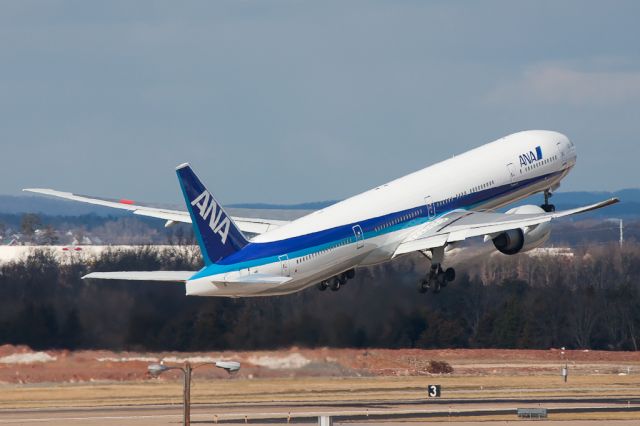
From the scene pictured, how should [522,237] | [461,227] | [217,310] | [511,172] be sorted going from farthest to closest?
[217,310] < [511,172] < [522,237] < [461,227]

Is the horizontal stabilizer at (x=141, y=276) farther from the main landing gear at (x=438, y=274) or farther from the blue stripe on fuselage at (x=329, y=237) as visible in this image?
the main landing gear at (x=438, y=274)

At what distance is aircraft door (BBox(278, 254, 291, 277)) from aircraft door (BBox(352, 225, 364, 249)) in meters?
4.48

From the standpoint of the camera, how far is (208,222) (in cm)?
6178

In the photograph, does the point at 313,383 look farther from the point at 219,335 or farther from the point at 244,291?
the point at 244,291

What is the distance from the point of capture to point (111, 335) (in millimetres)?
72375

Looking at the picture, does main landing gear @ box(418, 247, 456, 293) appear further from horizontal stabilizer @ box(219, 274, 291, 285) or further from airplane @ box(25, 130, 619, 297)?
horizontal stabilizer @ box(219, 274, 291, 285)

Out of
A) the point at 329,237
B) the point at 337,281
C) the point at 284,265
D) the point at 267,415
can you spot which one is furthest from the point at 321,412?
the point at 337,281

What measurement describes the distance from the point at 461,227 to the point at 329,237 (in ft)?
24.1

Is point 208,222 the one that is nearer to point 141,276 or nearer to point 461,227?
point 141,276

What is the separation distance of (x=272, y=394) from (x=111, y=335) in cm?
814

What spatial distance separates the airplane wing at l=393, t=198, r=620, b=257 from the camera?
2744 inches

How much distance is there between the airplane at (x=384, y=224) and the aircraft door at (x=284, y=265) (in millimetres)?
40

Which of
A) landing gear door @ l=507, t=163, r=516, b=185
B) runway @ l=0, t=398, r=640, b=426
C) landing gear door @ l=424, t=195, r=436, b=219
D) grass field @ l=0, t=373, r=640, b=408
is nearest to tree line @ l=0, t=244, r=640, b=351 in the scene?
grass field @ l=0, t=373, r=640, b=408

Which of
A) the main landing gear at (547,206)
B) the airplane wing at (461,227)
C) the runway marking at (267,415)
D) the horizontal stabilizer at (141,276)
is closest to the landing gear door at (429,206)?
the airplane wing at (461,227)
